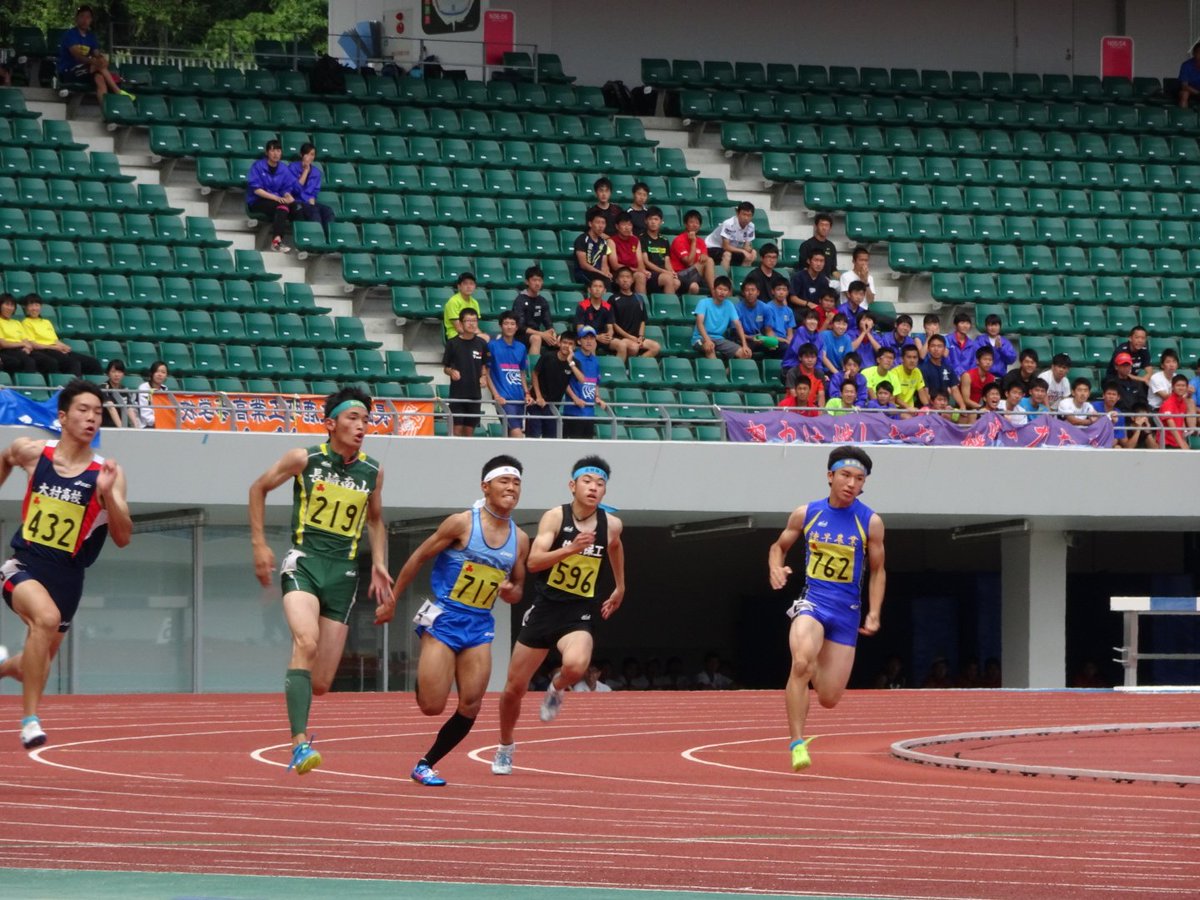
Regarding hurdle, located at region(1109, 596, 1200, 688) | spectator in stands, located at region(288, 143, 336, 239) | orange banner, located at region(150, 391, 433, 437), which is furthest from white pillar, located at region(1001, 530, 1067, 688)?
spectator in stands, located at region(288, 143, 336, 239)


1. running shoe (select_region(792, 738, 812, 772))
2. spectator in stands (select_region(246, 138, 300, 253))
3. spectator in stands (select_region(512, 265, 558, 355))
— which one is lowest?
running shoe (select_region(792, 738, 812, 772))

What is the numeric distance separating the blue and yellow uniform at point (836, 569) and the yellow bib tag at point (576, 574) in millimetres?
1357

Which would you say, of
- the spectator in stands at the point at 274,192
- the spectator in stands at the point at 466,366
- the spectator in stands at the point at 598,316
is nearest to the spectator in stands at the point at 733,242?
the spectator in stands at the point at 598,316

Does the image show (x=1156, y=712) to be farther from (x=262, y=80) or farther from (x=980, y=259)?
(x=262, y=80)

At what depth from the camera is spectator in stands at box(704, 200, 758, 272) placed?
88.4 ft

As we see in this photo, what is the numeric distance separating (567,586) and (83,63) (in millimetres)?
18265

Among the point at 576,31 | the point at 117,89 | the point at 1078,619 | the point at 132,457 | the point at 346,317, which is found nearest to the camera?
the point at 132,457

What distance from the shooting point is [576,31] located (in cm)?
3334

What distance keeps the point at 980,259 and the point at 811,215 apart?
240cm

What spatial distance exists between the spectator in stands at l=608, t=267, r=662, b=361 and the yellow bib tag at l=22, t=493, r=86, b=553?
44.5 feet

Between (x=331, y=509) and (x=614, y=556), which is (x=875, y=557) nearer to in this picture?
(x=614, y=556)

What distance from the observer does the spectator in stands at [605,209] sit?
85.2 ft

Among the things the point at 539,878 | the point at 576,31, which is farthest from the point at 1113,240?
the point at 539,878

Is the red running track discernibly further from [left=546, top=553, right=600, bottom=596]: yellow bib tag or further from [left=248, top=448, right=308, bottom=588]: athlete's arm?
[left=248, top=448, right=308, bottom=588]: athlete's arm
